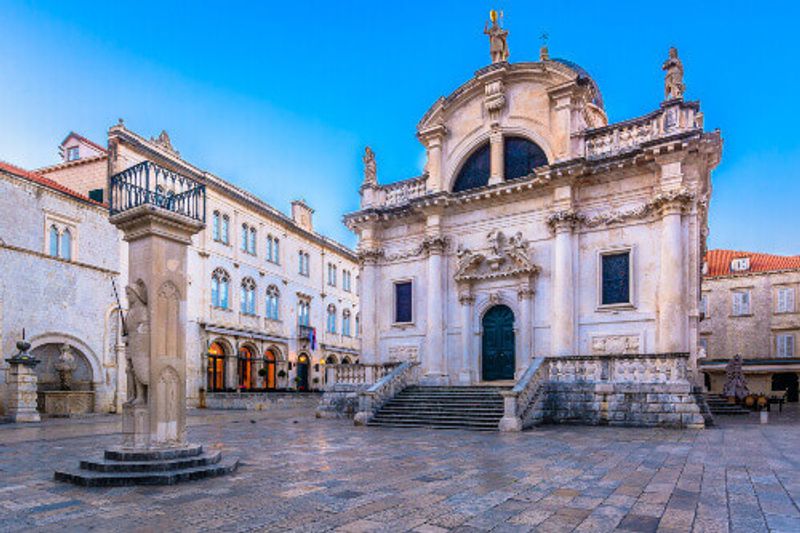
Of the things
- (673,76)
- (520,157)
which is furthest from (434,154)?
(673,76)

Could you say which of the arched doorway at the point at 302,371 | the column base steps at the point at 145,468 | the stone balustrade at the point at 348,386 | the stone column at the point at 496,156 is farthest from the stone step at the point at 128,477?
the arched doorway at the point at 302,371

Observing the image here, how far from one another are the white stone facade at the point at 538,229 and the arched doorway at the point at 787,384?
24397mm

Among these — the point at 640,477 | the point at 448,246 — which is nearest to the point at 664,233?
the point at 448,246

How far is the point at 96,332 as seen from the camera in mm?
28422

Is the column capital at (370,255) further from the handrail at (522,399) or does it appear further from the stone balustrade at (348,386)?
the handrail at (522,399)

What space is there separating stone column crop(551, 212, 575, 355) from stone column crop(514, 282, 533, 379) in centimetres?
104

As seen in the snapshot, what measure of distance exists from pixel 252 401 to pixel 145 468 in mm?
22527

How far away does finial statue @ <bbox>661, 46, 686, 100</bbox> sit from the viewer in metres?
19.9

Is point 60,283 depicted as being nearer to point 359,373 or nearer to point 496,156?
point 359,373

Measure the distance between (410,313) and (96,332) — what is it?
15.9m

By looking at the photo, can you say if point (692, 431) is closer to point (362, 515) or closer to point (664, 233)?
point (664, 233)

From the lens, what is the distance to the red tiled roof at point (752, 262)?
4438 cm

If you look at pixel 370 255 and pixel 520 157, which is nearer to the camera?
pixel 520 157

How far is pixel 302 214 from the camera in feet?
154
